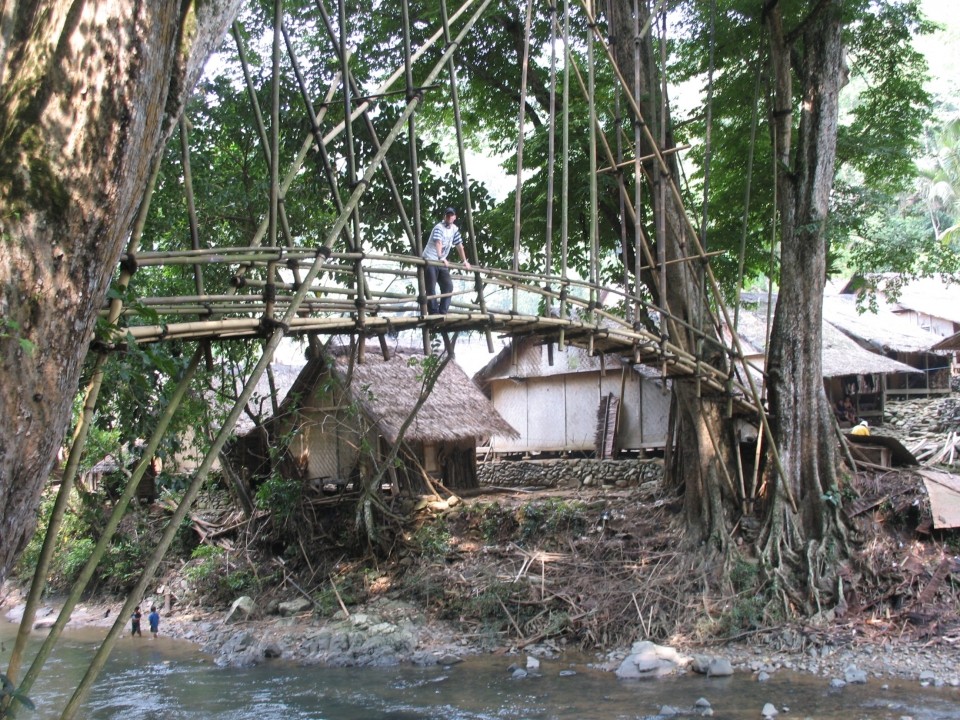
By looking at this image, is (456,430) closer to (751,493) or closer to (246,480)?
(246,480)

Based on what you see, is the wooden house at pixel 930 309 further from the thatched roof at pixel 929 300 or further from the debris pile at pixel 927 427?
the debris pile at pixel 927 427

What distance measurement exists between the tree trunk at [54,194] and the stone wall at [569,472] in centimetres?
999

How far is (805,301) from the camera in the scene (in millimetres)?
8766

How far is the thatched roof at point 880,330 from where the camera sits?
54.7ft

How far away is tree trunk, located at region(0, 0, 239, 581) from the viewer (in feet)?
7.84

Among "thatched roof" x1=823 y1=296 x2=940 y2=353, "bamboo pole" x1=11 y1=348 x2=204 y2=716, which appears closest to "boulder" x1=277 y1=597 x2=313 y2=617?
"bamboo pole" x1=11 y1=348 x2=204 y2=716

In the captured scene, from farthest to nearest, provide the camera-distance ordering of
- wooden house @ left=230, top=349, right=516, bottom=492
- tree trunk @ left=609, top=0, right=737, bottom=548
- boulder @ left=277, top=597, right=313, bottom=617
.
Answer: wooden house @ left=230, top=349, right=516, bottom=492 < boulder @ left=277, top=597, right=313, bottom=617 < tree trunk @ left=609, top=0, right=737, bottom=548

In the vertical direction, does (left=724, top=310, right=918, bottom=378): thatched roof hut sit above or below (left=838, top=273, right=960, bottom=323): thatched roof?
below

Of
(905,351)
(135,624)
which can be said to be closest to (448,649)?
(135,624)

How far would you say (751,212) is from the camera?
33.7ft

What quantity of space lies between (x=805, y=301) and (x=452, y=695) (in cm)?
492

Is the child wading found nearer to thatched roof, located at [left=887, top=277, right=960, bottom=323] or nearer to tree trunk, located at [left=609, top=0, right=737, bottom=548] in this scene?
tree trunk, located at [left=609, top=0, right=737, bottom=548]

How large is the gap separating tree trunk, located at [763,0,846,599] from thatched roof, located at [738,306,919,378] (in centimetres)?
534

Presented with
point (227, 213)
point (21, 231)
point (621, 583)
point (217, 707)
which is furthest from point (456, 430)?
point (21, 231)
